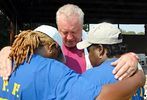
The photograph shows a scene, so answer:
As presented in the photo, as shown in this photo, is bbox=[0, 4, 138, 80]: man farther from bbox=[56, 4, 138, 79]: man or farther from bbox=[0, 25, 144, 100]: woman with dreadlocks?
bbox=[0, 25, 144, 100]: woman with dreadlocks

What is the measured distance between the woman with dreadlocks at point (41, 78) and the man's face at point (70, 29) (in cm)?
122

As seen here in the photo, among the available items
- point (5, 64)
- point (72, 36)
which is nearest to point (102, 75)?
point (5, 64)

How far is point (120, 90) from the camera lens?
256 centimetres

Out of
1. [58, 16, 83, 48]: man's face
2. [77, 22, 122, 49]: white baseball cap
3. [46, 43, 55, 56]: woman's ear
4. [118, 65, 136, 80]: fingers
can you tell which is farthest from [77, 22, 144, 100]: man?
[58, 16, 83, 48]: man's face

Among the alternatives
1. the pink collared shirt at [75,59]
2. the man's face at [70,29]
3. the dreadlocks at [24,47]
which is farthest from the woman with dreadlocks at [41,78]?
the man's face at [70,29]

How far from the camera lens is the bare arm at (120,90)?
2549mm

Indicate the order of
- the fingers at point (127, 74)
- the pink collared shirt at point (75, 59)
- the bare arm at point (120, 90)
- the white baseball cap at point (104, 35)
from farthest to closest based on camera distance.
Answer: the pink collared shirt at point (75, 59) < the white baseball cap at point (104, 35) < the fingers at point (127, 74) < the bare arm at point (120, 90)

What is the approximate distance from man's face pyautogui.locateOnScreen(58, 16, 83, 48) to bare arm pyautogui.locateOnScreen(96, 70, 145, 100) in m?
1.50

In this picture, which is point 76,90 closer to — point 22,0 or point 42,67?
point 42,67

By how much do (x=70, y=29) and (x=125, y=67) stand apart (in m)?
1.50

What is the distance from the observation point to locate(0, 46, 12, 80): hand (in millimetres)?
2811

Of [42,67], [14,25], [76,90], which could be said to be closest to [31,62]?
[42,67]

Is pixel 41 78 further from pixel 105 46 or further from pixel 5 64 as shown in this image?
pixel 105 46

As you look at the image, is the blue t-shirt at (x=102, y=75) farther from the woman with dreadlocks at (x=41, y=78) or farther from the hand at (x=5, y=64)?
the hand at (x=5, y=64)
